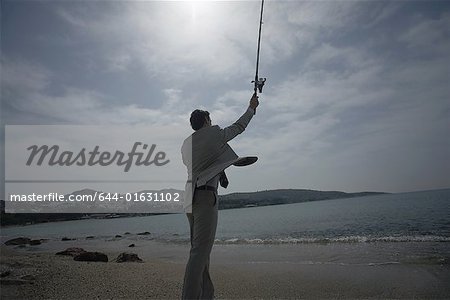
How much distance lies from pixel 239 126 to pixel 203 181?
551 mm

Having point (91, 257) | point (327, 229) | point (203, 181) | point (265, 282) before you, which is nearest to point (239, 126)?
point (203, 181)

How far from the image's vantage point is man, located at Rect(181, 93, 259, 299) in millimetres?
2482

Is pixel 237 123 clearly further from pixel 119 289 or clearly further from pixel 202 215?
pixel 119 289

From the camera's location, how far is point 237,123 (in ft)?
8.79

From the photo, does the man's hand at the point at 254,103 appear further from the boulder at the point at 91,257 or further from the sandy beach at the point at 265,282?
the boulder at the point at 91,257

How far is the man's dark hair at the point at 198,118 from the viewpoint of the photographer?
2.75 metres

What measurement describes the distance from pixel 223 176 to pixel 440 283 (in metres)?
4.54

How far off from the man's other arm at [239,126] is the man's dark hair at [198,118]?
25 cm

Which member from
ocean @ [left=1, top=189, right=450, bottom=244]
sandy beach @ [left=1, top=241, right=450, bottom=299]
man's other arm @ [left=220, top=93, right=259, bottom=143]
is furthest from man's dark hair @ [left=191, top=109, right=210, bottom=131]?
ocean @ [left=1, top=189, right=450, bottom=244]

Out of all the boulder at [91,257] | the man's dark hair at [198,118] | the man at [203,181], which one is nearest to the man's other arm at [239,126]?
the man at [203,181]

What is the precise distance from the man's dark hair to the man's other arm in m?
0.25

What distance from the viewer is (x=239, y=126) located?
105 inches

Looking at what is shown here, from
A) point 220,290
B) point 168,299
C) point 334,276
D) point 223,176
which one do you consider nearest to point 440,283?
point 334,276

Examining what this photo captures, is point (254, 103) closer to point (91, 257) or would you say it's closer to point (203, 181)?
point (203, 181)
